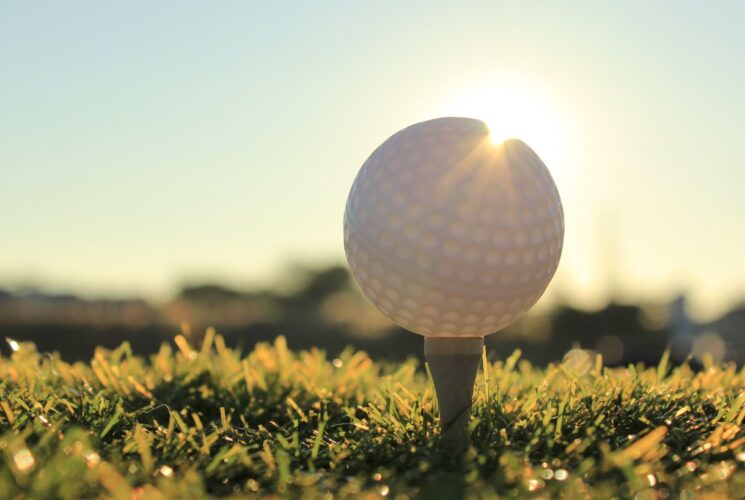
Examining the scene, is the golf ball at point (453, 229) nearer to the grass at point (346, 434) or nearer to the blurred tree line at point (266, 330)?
the grass at point (346, 434)

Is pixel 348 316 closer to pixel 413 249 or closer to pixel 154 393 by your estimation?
pixel 154 393

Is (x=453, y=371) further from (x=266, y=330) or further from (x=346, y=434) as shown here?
(x=266, y=330)

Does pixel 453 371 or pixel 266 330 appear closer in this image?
pixel 453 371

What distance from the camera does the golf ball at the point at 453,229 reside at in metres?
3.42

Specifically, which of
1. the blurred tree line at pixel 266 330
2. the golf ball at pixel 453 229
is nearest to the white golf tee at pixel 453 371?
the golf ball at pixel 453 229

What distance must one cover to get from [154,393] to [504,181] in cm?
249

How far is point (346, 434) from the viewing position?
3.73 meters

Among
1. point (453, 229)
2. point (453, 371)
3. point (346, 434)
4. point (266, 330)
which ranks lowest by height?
point (266, 330)

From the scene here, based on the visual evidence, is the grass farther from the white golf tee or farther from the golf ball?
the golf ball

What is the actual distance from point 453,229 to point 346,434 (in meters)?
1.14

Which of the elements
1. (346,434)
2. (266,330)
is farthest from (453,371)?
(266,330)

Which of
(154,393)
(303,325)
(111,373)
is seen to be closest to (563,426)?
(154,393)

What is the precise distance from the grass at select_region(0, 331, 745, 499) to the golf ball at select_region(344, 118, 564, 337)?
51 cm

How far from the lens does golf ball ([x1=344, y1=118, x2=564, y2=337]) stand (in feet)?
11.2
